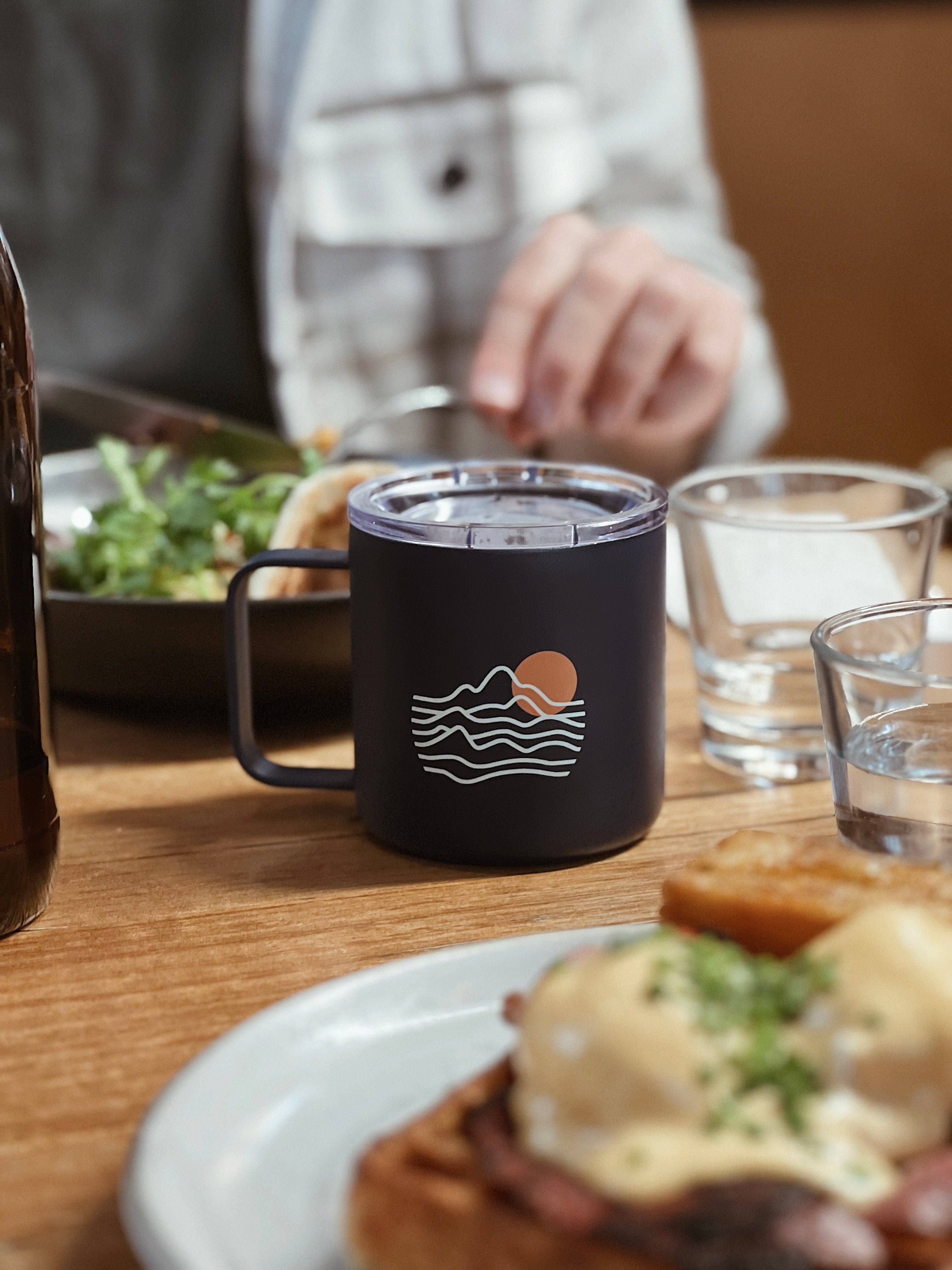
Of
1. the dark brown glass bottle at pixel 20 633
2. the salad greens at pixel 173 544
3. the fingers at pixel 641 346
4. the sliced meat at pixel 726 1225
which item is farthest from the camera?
the fingers at pixel 641 346

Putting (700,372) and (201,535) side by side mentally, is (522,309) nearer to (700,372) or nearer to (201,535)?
(700,372)

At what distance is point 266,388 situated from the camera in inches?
75.0

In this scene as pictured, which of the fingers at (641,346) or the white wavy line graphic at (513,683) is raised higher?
the fingers at (641,346)

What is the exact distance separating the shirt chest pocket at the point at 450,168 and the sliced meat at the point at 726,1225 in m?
1.76

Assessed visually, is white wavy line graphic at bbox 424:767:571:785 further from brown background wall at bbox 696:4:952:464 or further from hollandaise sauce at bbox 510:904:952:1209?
brown background wall at bbox 696:4:952:464

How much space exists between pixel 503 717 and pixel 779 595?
0.27 m

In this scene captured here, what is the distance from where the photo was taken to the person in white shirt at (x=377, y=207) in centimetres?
150

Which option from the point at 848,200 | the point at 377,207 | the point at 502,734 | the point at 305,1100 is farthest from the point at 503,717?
the point at 848,200

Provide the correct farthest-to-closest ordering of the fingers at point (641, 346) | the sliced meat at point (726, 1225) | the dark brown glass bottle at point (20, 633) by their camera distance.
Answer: the fingers at point (641, 346), the dark brown glass bottle at point (20, 633), the sliced meat at point (726, 1225)

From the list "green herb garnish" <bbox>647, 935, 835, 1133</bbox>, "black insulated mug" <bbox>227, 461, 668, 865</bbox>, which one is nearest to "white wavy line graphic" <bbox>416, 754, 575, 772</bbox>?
"black insulated mug" <bbox>227, 461, 668, 865</bbox>

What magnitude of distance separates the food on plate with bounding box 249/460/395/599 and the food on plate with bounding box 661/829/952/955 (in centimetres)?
44

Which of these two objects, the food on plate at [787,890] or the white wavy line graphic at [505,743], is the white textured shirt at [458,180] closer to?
the white wavy line graphic at [505,743]

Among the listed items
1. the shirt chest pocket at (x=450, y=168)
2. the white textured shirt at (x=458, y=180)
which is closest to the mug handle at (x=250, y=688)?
the white textured shirt at (x=458, y=180)

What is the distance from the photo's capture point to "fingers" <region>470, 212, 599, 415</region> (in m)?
1.23
